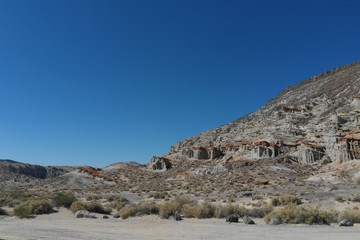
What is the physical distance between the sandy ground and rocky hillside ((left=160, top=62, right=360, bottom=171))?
4321 cm

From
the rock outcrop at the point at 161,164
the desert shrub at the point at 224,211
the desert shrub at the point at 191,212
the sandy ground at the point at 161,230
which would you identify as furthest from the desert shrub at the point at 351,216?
the rock outcrop at the point at 161,164

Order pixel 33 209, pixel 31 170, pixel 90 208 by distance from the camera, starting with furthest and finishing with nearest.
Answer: pixel 31 170, pixel 90 208, pixel 33 209

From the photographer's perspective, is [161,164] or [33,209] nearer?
[33,209]

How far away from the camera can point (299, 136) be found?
71938 millimetres

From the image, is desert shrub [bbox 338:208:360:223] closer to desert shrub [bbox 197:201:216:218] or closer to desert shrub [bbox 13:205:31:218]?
desert shrub [bbox 197:201:216:218]

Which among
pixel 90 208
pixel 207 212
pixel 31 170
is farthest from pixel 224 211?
pixel 31 170

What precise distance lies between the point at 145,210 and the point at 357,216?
37.0 feet

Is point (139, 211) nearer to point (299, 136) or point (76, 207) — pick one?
point (76, 207)

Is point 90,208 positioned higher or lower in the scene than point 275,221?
higher

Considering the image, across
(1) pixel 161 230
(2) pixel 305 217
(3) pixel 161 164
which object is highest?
(3) pixel 161 164

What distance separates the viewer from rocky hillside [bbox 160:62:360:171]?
6056 cm

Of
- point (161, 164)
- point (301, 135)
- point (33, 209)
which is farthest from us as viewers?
point (161, 164)

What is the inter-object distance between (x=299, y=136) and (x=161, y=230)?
61.8 metres

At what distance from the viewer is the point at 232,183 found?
157 ft
